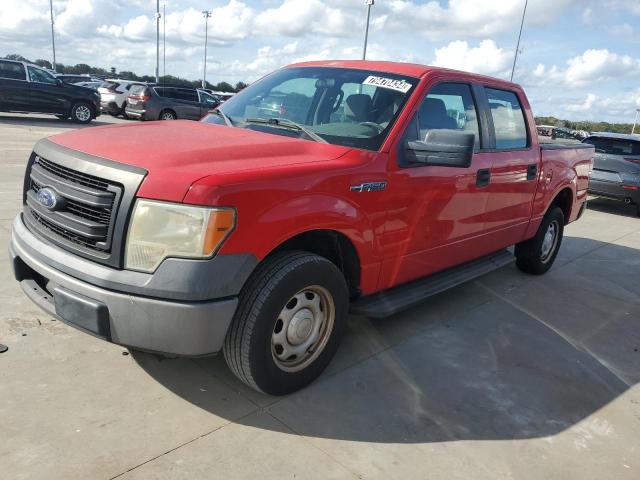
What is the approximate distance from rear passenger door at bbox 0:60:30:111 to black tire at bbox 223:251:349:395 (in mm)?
16453

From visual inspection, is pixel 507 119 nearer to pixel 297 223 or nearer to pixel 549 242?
pixel 549 242

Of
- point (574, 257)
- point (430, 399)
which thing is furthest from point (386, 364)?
point (574, 257)

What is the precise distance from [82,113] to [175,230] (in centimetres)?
1767

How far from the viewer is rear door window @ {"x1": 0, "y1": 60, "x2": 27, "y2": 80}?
15.9m

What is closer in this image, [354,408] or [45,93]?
[354,408]

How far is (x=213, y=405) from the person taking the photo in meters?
2.95

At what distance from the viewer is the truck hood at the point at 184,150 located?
2492mm

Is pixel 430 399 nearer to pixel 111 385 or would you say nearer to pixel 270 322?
pixel 270 322

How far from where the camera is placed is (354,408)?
3.05 metres

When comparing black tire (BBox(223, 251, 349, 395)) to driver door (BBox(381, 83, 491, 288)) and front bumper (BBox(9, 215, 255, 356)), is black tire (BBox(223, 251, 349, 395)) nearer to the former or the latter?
front bumper (BBox(9, 215, 255, 356))

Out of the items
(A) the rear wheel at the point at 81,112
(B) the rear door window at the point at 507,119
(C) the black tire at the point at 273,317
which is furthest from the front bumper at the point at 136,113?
(C) the black tire at the point at 273,317

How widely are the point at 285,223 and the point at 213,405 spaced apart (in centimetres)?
106

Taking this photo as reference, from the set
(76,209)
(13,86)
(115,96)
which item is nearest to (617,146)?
(76,209)

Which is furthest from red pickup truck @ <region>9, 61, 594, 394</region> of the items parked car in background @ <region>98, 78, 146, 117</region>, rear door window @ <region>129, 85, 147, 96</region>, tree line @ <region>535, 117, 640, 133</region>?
tree line @ <region>535, 117, 640, 133</region>
